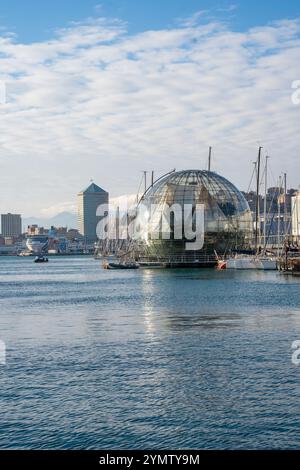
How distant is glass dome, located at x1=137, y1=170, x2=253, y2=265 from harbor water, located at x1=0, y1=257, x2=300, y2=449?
252 feet

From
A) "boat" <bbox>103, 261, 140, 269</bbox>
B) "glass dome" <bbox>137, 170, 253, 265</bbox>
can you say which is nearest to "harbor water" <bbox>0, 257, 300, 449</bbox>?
"glass dome" <bbox>137, 170, 253, 265</bbox>

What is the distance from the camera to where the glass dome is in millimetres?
129375

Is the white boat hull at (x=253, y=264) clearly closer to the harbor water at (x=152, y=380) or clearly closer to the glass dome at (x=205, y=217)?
the glass dome at (x=205, y=217)

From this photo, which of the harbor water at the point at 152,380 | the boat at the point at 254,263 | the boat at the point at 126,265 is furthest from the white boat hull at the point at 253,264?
the harbor water at the point at 152,380

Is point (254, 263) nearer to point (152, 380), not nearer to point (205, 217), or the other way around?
point (205, 217)

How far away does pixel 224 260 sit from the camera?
122 metres

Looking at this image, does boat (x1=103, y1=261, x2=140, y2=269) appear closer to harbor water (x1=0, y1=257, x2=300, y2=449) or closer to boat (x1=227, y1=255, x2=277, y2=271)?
boat (x1=227, y1=255, x2=277, y2=271)

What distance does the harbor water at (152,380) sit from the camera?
69.8ft

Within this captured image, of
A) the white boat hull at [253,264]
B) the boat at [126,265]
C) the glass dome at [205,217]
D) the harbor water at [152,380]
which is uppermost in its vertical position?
the glass dome at [205,217]

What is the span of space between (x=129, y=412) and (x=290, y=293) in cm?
4345

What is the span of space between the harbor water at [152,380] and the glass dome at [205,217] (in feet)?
252

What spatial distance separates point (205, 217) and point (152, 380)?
102023mm

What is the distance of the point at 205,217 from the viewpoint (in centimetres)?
12900
